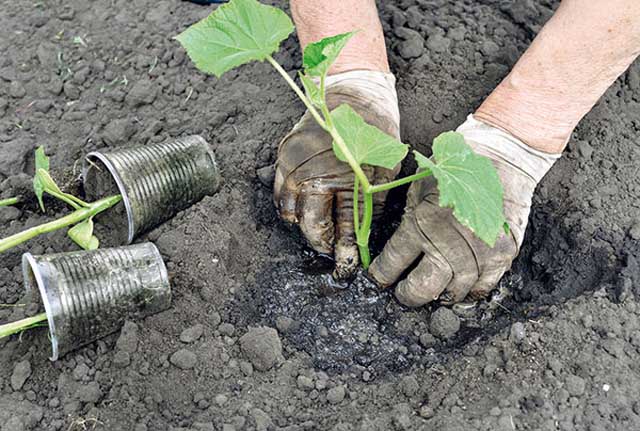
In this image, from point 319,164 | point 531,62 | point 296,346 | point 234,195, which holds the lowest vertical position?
point 296,346

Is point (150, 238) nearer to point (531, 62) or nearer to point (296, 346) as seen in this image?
point (296, 346)

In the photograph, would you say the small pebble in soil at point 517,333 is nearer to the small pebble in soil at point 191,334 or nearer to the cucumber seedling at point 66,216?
the small pebble in soil at point 191,334

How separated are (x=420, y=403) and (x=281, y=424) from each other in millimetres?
313

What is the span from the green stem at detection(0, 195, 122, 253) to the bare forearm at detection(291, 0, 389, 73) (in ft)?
2.28

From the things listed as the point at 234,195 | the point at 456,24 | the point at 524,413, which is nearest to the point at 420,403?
the point at 524,413

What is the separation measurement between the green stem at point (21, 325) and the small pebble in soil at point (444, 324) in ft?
3.02

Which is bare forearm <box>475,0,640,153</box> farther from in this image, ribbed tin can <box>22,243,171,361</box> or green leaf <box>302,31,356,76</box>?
ribbed tin can <box>22,243,171,361</box>

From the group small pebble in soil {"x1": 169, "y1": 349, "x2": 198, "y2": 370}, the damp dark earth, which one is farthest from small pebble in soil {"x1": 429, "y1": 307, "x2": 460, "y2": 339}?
small pebble in soil {"x1": 169, "y1": 349, "x2": 198, "y2": 370}

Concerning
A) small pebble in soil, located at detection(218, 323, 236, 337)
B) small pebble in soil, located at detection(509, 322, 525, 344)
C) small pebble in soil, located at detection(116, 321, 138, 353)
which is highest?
small pebble in soil, located at detection(116, 321, 138, 353)

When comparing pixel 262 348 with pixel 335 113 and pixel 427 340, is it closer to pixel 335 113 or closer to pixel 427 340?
pixel 427 340

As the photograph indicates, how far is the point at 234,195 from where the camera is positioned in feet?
6.76

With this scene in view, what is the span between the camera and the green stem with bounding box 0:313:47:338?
1.65m

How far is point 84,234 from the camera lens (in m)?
1.92

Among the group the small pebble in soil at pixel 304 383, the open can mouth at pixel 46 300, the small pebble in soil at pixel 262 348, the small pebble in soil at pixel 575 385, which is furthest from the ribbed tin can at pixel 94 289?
the small pebble in soil at pixel 575 385
